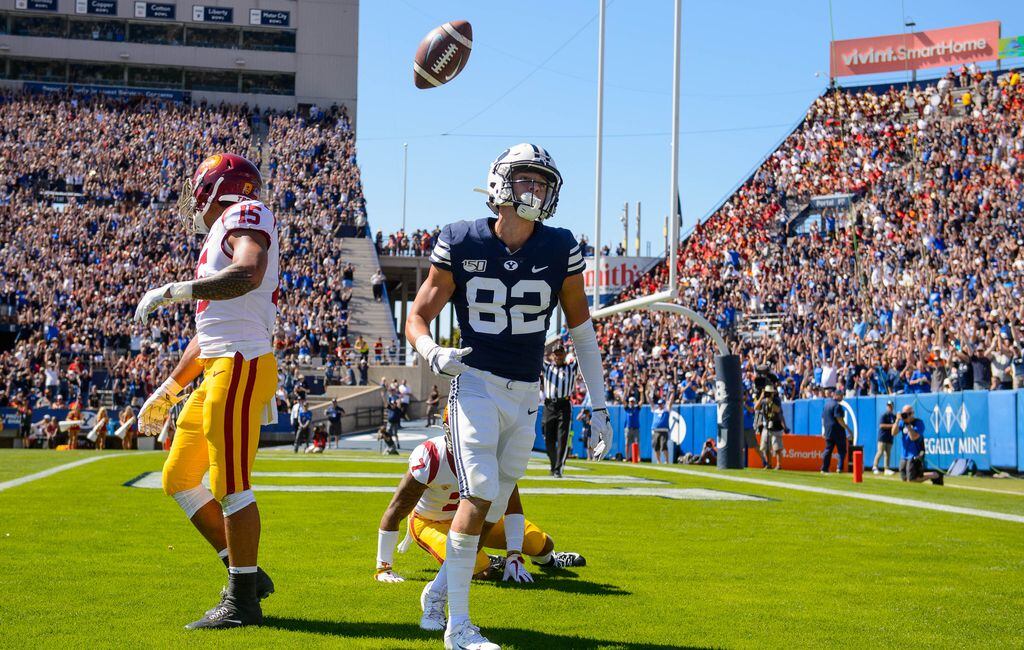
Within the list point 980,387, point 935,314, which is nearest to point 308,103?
point 935,314

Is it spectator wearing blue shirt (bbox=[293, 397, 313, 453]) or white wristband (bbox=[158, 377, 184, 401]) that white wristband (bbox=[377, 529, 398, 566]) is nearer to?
white wristband (bbox=[158, 377, 184, 401])

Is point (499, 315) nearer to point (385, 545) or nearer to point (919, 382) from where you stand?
point (385, 545)

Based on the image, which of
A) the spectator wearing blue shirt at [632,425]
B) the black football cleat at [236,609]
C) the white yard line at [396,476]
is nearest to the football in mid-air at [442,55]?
the white yard line at [396,476]

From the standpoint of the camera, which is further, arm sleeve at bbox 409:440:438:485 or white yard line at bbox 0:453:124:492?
white yard line at bbox 0:453:124:492

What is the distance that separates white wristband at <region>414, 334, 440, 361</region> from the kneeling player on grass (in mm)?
1160

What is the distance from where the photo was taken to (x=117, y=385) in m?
31.1

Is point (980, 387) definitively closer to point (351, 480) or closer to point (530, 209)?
point (351, 480)

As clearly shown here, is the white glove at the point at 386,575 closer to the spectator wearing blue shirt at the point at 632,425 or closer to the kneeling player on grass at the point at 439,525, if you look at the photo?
the kneeling player on grass at the point at 439,525

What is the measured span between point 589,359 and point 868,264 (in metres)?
26.1

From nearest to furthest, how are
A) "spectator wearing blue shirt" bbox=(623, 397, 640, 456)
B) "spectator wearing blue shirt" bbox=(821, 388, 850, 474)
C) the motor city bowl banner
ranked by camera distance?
"spectator wearing blue shirt" bbox=(821, 388, 850, 474), "spectator wearing blue shirt" bbox=(623, 397, 640, 456), the motor city bowl banner

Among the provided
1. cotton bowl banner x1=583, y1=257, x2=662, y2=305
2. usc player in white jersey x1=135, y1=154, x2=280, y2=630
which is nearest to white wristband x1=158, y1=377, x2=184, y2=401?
usc player in white jersey x1=135, y1=154, x2=280, y2=630

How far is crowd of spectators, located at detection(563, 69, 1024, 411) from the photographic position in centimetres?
2373

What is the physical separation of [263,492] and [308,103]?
46451 mm

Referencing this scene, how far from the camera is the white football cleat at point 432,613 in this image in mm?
4703
